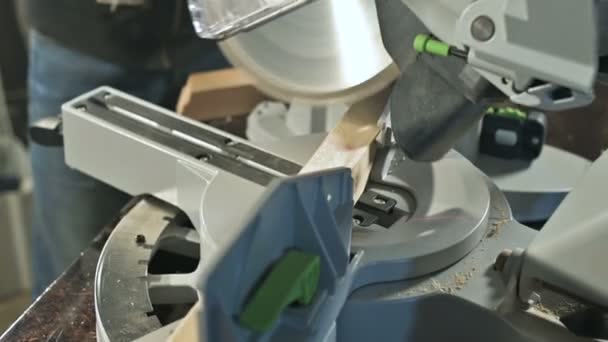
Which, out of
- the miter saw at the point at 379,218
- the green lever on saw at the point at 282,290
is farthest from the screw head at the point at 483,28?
the green lever on saw at the point at 282,290

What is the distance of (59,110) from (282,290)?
2.76 ft

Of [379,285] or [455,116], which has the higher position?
[455,116]

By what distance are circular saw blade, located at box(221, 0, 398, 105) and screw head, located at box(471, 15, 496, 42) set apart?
0.26 metres

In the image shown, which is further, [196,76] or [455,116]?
[196,76]

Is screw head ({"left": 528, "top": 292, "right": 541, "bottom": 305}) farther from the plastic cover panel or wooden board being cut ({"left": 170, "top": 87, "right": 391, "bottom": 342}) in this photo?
the plastic cover panel

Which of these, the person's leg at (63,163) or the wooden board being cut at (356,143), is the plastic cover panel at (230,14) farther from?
the person's leg at (63,163)

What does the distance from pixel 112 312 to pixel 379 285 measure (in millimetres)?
226

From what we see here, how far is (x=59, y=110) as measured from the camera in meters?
1.19

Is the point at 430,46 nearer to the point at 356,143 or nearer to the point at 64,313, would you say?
the point at 356,143

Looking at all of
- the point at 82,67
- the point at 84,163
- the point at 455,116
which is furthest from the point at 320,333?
the point at 82,67

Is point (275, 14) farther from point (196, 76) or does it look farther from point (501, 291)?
point (196, 76)

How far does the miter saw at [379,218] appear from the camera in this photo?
0.48 metres

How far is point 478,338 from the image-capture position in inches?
24.2

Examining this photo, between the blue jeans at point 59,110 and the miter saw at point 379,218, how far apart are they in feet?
0.99
